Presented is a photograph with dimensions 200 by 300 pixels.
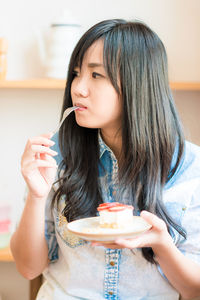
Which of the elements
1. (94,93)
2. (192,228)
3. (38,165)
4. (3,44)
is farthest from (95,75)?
(3,44)

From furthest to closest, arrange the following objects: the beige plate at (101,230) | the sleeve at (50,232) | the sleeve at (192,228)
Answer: the sleeve at (50,232), the sleeve at (192,228), the beige plate at (101,230)

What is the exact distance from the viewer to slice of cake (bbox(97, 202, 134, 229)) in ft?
4.01

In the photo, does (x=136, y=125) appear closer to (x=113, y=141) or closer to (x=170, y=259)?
(x=113, y=141)

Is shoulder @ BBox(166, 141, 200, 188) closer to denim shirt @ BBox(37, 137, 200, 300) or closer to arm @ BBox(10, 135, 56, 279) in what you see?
denim shirt @ BBox(37, 137, 200, 300)

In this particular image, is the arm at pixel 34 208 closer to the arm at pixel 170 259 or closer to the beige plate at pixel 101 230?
the beige plate at pixel 101 230

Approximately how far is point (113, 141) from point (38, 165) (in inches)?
11.5

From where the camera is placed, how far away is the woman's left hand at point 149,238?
1.13 m

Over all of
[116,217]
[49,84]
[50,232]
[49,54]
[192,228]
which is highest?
[49,54]

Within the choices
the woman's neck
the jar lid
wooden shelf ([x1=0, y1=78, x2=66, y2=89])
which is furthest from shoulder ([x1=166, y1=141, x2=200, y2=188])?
the jar lid

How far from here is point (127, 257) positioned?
1441 mm

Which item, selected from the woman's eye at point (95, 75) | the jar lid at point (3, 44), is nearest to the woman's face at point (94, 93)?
the woman's eye at point (95, 75)

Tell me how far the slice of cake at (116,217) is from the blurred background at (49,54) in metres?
0.92

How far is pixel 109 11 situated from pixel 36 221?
3.70 ft

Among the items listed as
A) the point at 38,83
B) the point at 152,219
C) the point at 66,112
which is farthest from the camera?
the point at 38,83
